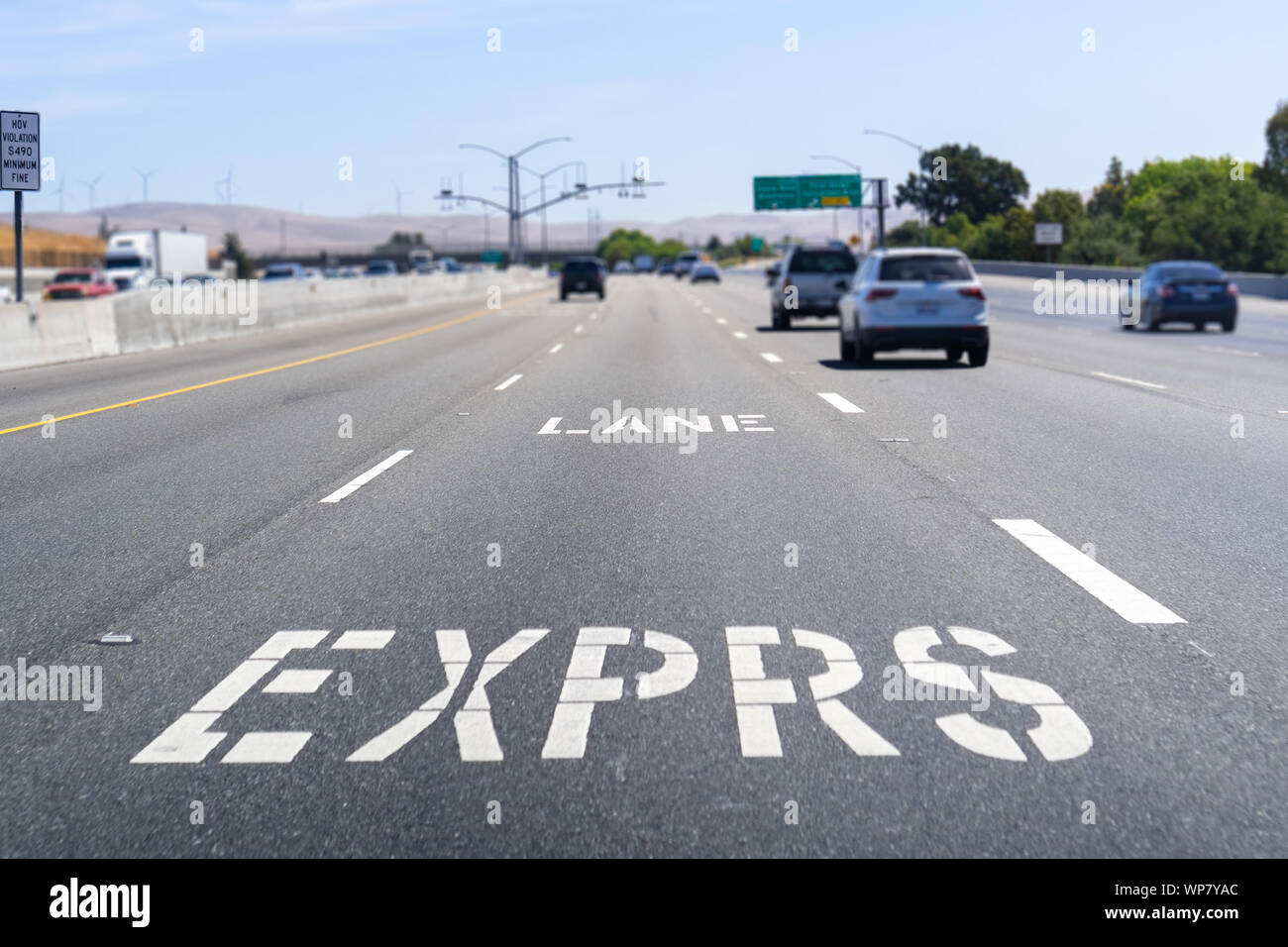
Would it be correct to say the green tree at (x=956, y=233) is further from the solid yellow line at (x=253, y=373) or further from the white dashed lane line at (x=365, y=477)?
the white dashed lane line at (x=365, y=477)

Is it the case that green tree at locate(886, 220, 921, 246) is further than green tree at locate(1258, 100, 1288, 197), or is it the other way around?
green tree at locate(886, 220, 921, 246)

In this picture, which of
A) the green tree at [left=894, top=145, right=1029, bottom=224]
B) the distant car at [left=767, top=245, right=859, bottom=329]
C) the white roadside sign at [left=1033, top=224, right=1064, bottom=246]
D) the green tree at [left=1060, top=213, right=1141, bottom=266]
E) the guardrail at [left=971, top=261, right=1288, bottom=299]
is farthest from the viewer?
the green tree at [left=894, top=145, right=1029, bottom=224]

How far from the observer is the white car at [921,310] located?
72.3 feet

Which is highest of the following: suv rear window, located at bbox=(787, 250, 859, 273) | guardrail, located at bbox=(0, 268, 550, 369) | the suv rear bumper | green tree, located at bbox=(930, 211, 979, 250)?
green tree, located at bbox=(930, 211, 979, 250)

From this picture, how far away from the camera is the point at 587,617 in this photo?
6.72 meters

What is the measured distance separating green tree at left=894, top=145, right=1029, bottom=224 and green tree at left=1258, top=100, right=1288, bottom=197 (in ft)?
91.8

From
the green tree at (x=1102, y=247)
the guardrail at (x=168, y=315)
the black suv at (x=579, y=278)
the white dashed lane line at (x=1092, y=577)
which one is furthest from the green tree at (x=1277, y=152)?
the white dashed lane line at (x=1092, y=577)

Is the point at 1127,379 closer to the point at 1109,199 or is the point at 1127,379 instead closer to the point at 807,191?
the point at 807,191

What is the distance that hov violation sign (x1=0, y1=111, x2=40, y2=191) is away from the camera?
91.5ft

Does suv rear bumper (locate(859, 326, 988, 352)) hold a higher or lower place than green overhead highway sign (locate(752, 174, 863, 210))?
lower

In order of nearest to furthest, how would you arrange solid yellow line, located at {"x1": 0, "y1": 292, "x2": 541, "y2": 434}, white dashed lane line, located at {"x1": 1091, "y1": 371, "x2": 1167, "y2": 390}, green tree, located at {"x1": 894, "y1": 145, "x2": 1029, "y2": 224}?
solid yellow line, located at {"x1": 0, "y1": 292, "x2": 541, "y2": 434}
white dashed lane line, located at {"x1": 1091, "y1": 371, "x2": 1167, "y2": 390}
green tree, located at {"x1": 894, "y1": 145, "x2": 1029, "y2": 224}

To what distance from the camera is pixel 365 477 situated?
11250 mm

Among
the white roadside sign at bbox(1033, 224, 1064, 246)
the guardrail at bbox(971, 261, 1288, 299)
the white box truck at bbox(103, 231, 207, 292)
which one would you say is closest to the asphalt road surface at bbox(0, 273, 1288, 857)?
the guardrail at bbox(971, 261, 1288, 299)

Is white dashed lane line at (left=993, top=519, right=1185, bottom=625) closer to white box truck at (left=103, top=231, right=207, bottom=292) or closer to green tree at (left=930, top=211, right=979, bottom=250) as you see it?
white box truck at (left=103, top=231, right=207, bottom=292)
